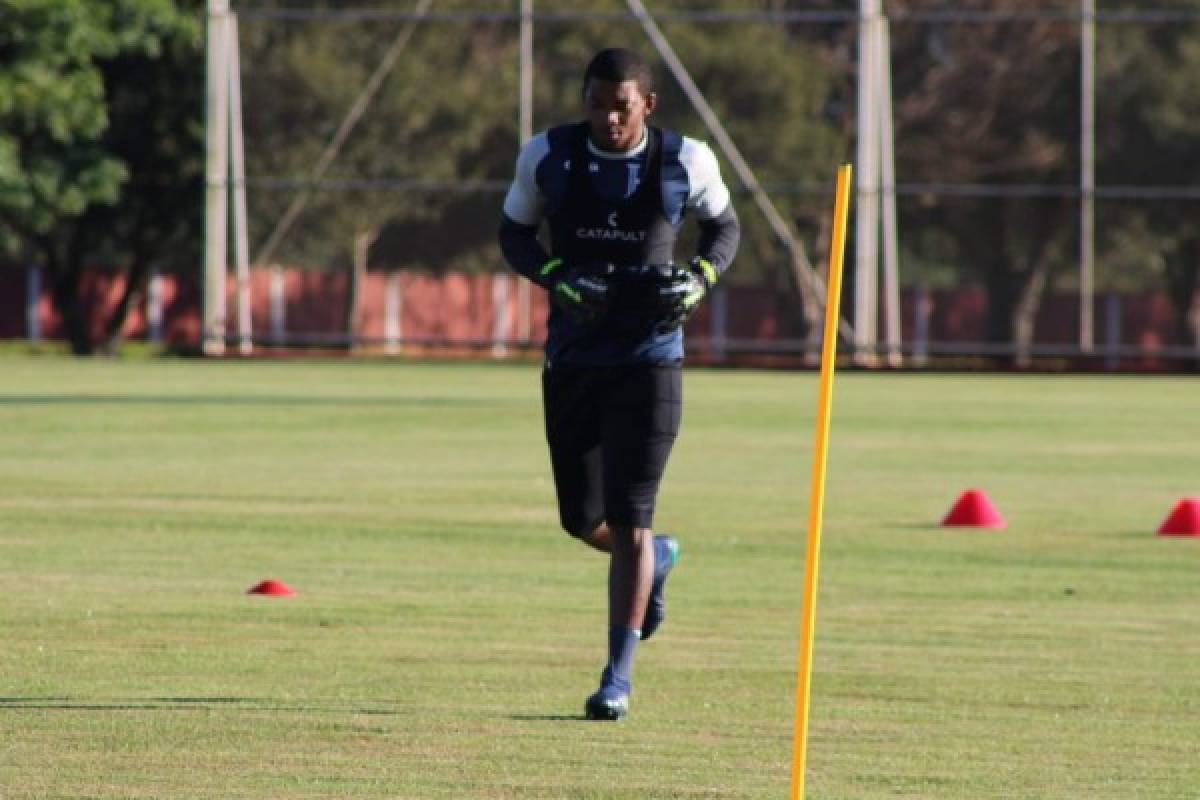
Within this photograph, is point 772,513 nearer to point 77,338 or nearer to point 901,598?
point 901,598

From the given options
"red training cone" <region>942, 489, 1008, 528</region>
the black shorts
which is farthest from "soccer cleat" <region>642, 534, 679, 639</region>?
"red training cone" <region>942, 489, 1008, 528</region>

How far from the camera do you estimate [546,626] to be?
→ 38.2 feet

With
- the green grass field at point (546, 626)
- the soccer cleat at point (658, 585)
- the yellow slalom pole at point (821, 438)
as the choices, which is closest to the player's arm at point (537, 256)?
the soccer cleat at point (658, 585)

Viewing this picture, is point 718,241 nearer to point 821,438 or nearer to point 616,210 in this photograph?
point 616,210

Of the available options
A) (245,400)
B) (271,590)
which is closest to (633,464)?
(271,590)

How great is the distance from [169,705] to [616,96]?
89.6 inches

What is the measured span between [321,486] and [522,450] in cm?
439

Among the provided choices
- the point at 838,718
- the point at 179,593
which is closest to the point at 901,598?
the point at 179,593

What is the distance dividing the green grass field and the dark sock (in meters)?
0.16

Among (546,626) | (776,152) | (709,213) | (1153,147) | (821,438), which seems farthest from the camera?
(1153,147)

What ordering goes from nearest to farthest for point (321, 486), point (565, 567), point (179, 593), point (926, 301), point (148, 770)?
point (148, 770) → point (179, 593) → point (565, 567) → point (321, 486) → point (926, 301)

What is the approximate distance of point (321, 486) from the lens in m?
19.7

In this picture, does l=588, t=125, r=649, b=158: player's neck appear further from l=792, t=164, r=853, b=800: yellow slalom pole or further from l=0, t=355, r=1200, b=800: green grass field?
l=792, t=164, r=853, b=800: yellow slalom pole

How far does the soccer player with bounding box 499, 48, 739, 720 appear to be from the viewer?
9109 millimetres
